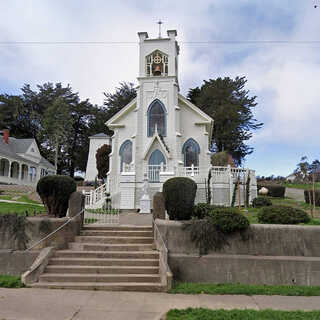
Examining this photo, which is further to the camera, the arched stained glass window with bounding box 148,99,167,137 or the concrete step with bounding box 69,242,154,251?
the arched stained glass window with bounding box 148,99,167,137

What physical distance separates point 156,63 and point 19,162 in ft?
85.5

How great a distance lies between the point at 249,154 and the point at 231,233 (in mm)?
42196

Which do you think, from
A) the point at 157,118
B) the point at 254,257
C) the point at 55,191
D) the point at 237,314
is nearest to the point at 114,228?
the point at 55,191

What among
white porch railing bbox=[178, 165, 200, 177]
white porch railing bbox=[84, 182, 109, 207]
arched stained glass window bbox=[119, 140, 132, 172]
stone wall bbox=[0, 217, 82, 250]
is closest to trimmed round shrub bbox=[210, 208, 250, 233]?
stone wall bbox=[0, 217, 82, 250]

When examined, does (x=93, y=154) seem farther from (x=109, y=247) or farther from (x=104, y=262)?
(x=104, y=262)

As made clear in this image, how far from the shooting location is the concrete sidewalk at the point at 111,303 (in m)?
5.13

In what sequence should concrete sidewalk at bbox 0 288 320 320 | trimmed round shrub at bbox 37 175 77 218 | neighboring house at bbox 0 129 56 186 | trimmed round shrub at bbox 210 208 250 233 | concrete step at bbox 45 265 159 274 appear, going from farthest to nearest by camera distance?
neighboring house at bbox 0 129 56 186 → trimmed round shrub at bbox 37 175 77 218 → trimmed round shrub at bbox 210 208 250 233 → concrete step at bbox 45 265 159 274 → concrete sidewalk at bbox 0 288 320 320

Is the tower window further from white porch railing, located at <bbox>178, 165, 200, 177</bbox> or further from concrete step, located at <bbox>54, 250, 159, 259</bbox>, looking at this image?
concrete step, located at <bbox>54, 250, 159, 259</bbox>

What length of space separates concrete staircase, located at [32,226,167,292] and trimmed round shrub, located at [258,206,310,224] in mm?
3835

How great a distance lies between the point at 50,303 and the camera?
5707 millimetres

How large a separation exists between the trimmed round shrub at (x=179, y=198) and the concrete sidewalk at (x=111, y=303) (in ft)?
13.4

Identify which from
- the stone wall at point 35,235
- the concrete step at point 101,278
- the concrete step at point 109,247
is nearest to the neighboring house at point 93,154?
the stone wall at point 35,235

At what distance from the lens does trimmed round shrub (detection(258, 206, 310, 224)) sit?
892 cm

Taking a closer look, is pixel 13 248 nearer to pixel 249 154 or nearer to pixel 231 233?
pixel 231 233
